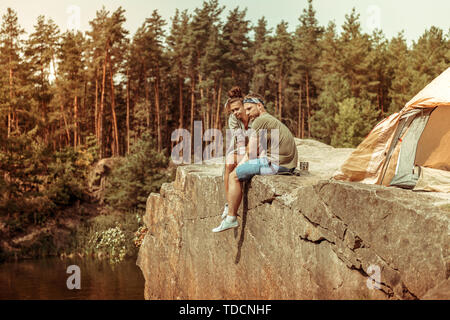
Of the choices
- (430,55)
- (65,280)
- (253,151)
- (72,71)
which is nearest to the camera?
(253,151)

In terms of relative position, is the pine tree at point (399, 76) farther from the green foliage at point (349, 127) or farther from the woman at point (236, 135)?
the woman at point (236, 135)

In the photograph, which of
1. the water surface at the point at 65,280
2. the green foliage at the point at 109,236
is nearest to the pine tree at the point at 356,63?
the green foliage at the point at 109,236

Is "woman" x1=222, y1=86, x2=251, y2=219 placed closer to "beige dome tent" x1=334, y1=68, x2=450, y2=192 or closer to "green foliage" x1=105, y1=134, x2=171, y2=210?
"beige dome tent" x1=334, y1=68, x2=450, y2=192

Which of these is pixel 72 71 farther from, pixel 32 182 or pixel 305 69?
pixel 305 69

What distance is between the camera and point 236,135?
666 cm

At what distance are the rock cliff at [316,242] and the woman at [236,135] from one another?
0.36m

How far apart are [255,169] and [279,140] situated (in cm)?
47

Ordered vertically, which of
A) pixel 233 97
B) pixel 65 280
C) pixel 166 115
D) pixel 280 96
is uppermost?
pixel 280 96

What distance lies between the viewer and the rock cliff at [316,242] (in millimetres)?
4730

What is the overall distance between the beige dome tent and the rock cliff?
1236 mm

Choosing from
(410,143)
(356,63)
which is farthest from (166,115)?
(410,143)

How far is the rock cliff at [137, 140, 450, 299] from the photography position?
15.5ft
